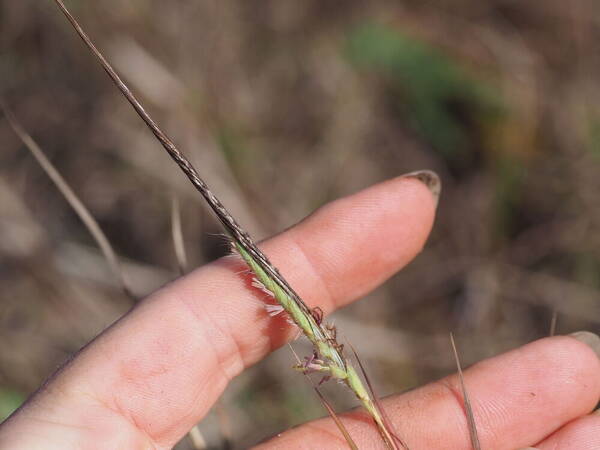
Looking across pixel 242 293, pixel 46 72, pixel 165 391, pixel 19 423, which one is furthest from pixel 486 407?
pixel 46 72

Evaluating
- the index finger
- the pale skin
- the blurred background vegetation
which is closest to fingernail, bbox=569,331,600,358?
the pale skin

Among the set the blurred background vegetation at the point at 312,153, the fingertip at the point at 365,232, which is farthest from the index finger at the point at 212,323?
the blurred background vegetation at the point at 312,153

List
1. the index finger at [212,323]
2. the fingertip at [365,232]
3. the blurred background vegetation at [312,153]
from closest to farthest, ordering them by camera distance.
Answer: the index finger at [212,323] → the fingertip at [365,232] → the blurred background vegetation at [312,153]

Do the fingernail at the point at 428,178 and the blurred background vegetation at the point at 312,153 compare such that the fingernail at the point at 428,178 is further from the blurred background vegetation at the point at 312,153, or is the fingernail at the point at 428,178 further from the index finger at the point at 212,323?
the blurred background vegetation at the point at 312,153

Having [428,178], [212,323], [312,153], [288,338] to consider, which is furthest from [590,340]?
[312,153]

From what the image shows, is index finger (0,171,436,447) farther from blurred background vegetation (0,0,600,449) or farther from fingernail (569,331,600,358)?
blurred background vegetation (0,0,600,449)

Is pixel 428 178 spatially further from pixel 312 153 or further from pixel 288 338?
pixel 312 153
